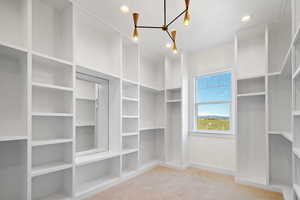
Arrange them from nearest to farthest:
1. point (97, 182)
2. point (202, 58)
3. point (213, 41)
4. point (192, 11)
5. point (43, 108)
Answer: point (43, 108), point (192, 11), point (97, 182), point (213, 41), point (202, 58)

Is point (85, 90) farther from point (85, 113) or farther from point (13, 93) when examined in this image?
point (13, 93)

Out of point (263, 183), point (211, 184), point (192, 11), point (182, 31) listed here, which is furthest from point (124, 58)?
point (263, 183)

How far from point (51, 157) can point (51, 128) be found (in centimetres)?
44

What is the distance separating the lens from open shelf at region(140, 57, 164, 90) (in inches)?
177

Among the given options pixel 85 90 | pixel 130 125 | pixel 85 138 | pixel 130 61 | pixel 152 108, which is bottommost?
pixel 85 138

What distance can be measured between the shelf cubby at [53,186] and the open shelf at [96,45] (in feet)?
5.94

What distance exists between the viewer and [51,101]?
241 centimetres

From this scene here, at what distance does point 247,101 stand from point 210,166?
185 centimetres

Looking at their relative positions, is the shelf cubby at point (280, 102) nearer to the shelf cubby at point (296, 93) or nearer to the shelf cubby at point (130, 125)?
the shelf cubby at point (296, 93)

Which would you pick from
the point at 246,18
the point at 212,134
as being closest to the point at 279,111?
the point at 212,134

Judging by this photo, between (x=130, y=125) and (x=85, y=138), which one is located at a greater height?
(x=130, y=125)

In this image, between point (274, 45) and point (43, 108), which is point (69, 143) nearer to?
point (43, 108)

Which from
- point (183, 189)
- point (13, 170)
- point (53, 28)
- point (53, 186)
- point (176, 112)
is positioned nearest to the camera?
point (13, 170)

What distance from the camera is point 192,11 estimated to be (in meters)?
2.59
